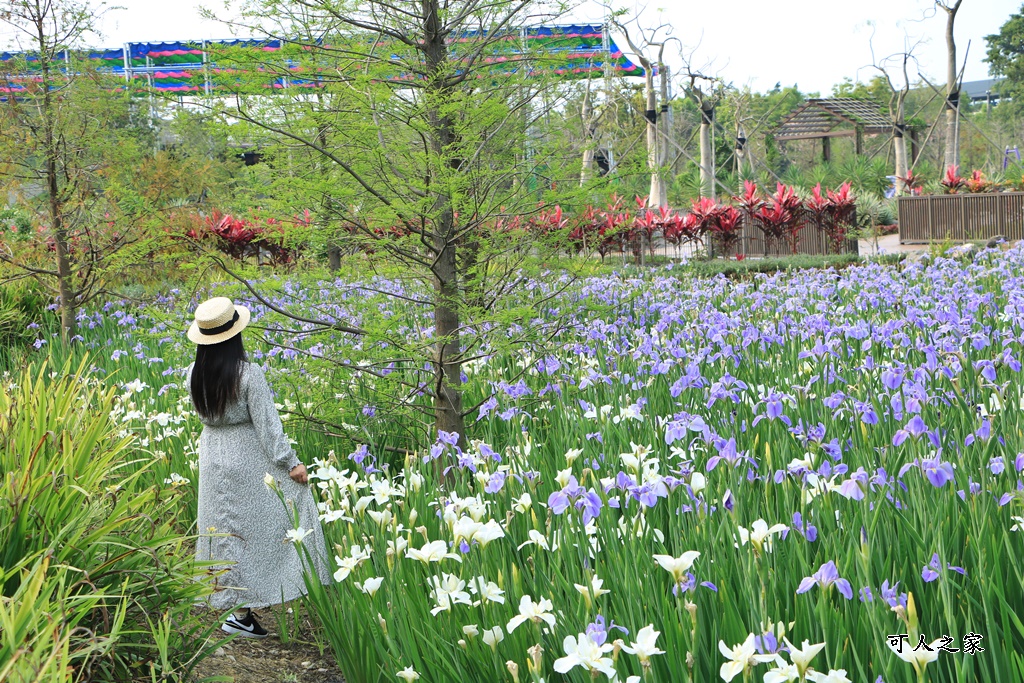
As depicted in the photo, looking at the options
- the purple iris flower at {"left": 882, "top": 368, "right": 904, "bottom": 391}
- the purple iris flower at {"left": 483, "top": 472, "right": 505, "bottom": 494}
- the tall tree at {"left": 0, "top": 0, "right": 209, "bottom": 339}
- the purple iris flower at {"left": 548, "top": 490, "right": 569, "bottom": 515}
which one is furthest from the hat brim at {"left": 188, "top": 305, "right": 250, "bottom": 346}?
the tall tree at {"left": 0, "top": 0, "right": 209, "bottom": 339}

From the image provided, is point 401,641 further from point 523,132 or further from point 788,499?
point 523,132

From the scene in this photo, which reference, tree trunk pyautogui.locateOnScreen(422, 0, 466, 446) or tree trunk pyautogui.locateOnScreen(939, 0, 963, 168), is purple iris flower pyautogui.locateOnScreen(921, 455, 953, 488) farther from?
→ tree trunk pyautogui.locateOnScreen(939, 0, 963, 168)

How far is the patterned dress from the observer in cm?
346

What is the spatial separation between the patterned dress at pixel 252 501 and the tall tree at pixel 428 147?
59cm

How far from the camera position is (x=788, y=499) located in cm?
238

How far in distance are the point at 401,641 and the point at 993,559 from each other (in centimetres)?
143

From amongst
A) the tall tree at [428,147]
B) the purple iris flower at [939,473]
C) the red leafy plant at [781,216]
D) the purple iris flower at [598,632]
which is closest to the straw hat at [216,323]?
the tall tree at [428,147]

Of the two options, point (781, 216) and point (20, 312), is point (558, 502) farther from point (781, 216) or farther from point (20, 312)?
point (781, 216)

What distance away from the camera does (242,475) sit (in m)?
3.51

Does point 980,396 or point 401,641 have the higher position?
point 980,396

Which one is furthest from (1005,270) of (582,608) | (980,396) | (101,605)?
(101,605)

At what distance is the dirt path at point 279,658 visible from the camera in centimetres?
303

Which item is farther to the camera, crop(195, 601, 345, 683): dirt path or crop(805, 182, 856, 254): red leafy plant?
crop(805, 182, 856, 254): red leafy plant

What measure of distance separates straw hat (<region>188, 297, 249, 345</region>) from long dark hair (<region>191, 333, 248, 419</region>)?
0.04 metres
